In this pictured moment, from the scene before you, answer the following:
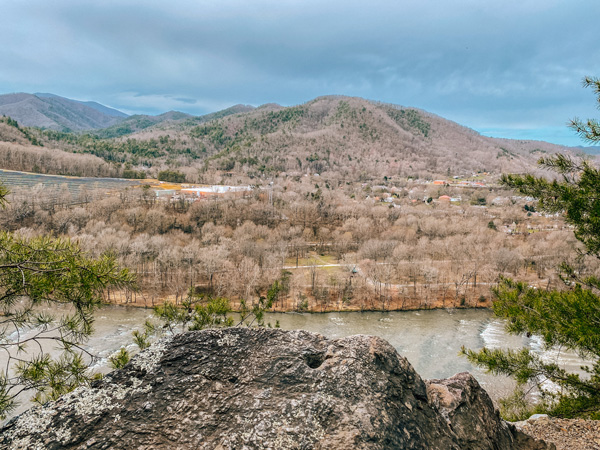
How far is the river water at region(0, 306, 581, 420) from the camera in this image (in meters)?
23.8

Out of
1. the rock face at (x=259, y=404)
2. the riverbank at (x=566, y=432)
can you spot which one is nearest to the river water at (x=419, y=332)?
the riverbank at (x=566, y=432)

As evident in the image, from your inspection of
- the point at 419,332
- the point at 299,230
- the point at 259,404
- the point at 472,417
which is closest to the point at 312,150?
the point at 299,230

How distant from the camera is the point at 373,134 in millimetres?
172125

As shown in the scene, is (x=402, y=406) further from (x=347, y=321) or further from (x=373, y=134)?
(x=373, y=134)

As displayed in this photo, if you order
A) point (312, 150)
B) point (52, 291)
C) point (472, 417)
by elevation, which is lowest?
point (472, 417)

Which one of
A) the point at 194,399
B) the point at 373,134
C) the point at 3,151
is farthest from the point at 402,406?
the point at 373,134

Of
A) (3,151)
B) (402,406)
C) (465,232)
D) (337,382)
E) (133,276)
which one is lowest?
(465,232)

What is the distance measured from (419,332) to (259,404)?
31.0 metres

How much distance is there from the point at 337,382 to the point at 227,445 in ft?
2.76

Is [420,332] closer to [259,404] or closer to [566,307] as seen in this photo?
[566,307]

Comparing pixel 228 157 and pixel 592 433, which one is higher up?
pixel 228 157

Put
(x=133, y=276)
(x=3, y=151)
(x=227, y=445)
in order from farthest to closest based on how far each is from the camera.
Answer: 1. (x=3, y=151)
2. (x=133, y=276)
3. (x=227, y=445)

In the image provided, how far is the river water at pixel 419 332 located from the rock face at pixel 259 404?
892 inches

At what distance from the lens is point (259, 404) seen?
2.23 metres
